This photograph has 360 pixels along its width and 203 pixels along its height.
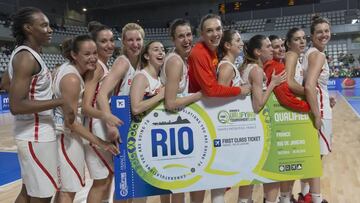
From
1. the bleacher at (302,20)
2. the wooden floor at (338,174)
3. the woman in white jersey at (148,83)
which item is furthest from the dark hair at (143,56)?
the bleacher at (302,20)

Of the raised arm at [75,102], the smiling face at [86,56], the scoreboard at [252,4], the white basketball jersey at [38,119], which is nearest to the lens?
the white basketball jersey at [38,119]

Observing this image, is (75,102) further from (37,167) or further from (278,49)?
(278,49)

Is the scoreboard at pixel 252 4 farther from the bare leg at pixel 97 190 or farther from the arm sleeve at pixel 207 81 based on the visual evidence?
the bare leg at pixel 97 190

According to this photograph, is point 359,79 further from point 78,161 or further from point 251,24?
point 78,161

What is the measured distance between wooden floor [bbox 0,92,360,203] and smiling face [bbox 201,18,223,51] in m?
1.74

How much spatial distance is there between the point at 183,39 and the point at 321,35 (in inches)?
45.3

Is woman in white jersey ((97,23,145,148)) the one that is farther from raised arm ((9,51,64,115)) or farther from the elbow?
raised arm ((9,51,64,115))

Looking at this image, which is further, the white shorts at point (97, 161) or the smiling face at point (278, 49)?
the smiling face at point (278, 49)

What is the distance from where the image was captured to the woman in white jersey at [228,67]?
2.43 meters

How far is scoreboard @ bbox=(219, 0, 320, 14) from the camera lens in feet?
63.3

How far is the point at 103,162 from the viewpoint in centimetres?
240

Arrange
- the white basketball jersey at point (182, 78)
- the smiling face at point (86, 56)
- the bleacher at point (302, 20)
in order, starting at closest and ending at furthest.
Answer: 1. the smiling face at point (86, 56)
2. the white basketball jersey at point (182, 78)
3. the bleacher at point (302, 20)

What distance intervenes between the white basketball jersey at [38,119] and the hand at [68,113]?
10 cm

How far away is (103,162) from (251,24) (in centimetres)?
2097
